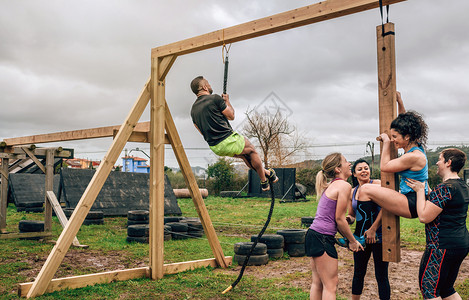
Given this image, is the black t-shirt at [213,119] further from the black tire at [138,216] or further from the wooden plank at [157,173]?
the black tire at [138,216]

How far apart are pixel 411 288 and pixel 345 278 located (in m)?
0.87

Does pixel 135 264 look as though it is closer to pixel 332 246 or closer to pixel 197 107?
pixel 197 107

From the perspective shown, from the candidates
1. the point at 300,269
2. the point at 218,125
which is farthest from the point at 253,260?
the point at 218,125

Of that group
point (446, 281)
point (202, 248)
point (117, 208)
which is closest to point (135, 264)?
point (202, 248)

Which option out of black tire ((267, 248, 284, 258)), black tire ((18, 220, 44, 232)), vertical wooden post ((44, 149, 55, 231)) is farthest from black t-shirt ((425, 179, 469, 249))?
black tire ((18, 220, 44, 232))

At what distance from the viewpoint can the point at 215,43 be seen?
4910mm

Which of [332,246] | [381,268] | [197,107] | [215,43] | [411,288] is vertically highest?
[215,43]

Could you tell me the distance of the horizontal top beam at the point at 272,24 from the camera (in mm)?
3799

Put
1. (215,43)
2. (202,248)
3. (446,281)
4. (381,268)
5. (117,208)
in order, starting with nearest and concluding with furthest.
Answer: (446,281) < (381,268) < (215,43) < (202,248) < (117,208)

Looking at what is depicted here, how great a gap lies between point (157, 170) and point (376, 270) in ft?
10.3

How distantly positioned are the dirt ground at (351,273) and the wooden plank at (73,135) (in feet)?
10.2

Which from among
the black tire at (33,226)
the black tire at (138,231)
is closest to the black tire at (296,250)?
the black tire at (138,231)

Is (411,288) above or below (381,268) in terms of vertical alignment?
below

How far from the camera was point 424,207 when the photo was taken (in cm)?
303
